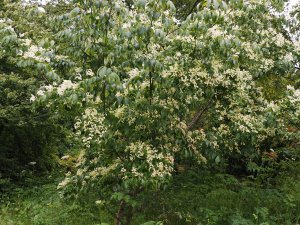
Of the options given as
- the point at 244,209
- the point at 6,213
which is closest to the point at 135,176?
the point at 244,209

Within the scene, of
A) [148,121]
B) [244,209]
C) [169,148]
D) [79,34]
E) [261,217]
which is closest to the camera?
[79,34]

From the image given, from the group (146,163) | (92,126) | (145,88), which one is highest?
(145,88)

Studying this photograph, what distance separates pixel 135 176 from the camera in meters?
4.25

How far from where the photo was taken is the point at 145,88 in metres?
4.43

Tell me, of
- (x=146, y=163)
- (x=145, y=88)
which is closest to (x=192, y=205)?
(x=146, y=163)

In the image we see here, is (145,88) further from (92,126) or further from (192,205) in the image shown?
(192,205)

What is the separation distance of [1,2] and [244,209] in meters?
7.85

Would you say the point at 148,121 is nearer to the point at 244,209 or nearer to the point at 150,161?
the point at 150,161

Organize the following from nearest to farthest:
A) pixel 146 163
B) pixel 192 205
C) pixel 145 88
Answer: pixel 146 163 → pixel 145 88 → pixel 192 205

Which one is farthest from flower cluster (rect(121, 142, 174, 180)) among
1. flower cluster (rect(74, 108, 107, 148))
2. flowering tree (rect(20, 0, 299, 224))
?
flower cluster (rect(74, 108, 107, 148))

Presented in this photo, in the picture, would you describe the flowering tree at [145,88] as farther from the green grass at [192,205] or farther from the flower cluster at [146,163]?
the green grass at [192,205]

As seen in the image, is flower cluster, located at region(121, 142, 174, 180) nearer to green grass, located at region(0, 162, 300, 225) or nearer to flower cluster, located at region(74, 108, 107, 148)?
flower cluster, located at region(74, 108, 107, 148)

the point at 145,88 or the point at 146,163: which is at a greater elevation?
the point at 145,88

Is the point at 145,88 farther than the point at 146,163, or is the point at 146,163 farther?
the point at 145,88
